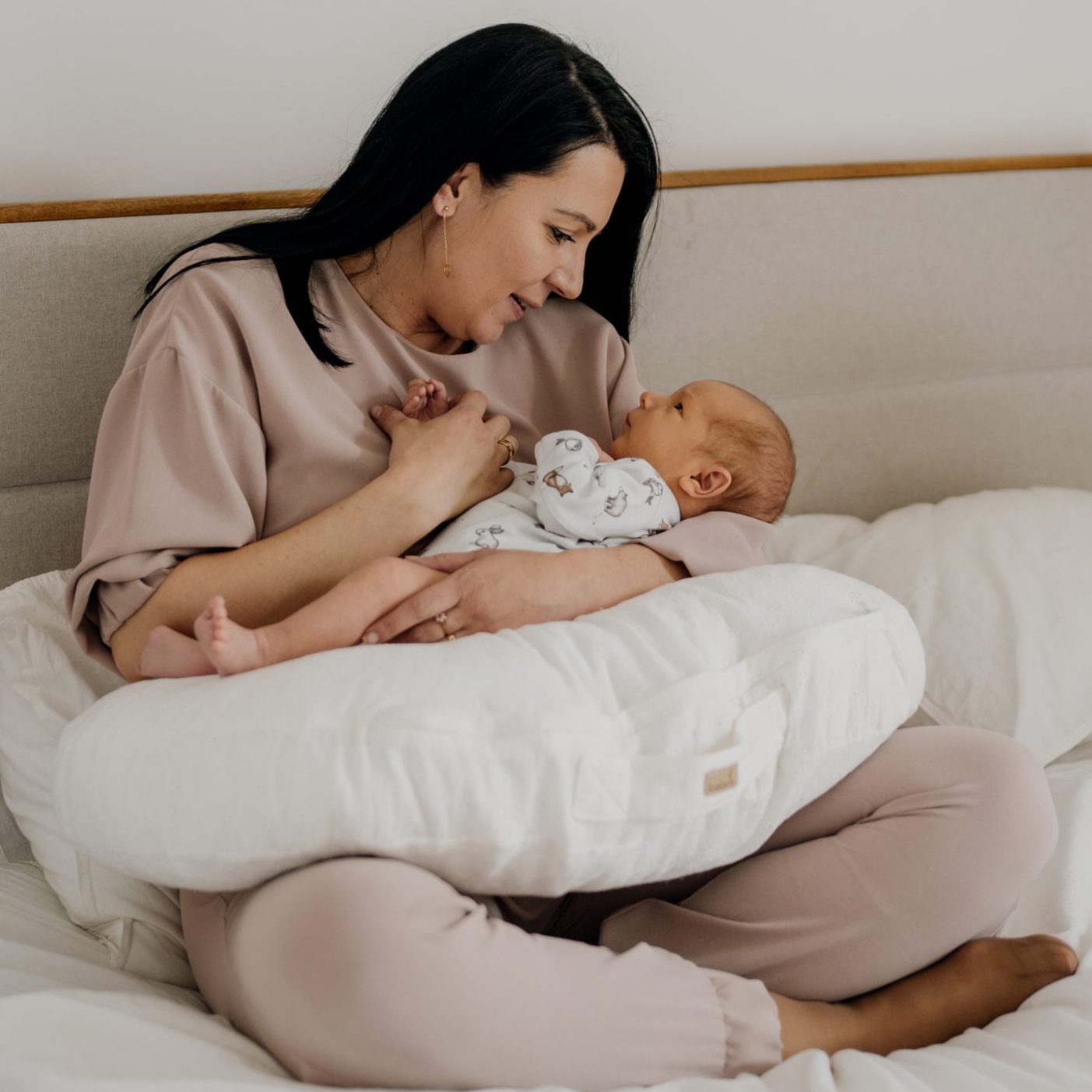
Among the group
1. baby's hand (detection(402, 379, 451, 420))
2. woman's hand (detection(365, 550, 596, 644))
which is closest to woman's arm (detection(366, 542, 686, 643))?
woman's hand (detection(365, 550, 596, 644))

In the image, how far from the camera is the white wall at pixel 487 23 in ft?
5.26

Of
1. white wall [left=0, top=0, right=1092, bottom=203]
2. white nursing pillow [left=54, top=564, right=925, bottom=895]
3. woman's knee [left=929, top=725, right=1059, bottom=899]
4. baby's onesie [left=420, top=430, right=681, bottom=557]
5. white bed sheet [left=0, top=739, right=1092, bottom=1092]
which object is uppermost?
white wall [left=0, top=0, right=1092, bottom=203]

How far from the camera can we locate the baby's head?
56.0 inches

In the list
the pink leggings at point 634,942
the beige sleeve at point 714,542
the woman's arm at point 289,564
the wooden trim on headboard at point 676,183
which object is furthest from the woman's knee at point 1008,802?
the wooden trim on headboard at point 676,183

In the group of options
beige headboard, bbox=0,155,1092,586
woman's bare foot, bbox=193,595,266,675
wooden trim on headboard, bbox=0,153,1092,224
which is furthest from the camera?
beige headboard, bbox=0,155,1092,586

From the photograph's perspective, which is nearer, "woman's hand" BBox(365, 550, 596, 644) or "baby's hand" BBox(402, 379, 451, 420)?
"woman's hand" BBox(365, 550, 596, 644)

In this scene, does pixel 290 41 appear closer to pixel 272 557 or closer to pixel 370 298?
pixel 370 298

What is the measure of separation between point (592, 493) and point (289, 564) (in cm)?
36

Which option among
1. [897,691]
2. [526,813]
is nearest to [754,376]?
[897,691]

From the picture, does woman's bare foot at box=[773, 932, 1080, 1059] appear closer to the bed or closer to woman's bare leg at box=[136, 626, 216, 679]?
the bed

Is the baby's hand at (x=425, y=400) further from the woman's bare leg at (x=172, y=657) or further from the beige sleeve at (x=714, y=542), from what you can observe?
the woman's bare leg at (x=172, y=657)

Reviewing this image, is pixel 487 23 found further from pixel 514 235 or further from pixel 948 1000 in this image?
pixel 948 1000

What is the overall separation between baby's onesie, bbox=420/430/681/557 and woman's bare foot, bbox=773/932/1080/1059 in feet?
1.83

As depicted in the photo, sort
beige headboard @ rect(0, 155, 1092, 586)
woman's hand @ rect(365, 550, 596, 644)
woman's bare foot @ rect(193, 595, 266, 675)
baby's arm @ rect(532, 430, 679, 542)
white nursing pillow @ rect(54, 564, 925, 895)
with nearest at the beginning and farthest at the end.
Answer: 1. white nursing pillow @ rect(54, 564, 925, 895)
2. woman's bare foot @ rect(193, 595, 266, 675)
3. woman's hand @ rect(365, 550, 596, 644)
4. baby's arm @ rect(532, 430, 679, 542)
5. beige headboard @ rect(0, 155, 1092, 586)
